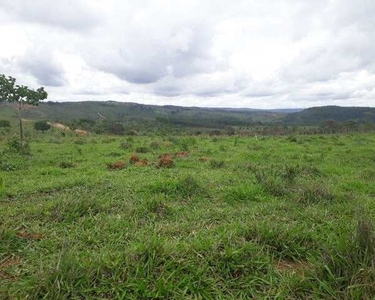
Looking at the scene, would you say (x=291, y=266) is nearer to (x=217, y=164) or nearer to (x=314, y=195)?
(x=314, y=195)

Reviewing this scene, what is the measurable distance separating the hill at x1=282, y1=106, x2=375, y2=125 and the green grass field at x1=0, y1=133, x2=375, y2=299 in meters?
134

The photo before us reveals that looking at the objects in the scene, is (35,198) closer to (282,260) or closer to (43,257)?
(43,257)

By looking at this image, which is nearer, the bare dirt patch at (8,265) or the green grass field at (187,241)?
the green grass field at (187,241)

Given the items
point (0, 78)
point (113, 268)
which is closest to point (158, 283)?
point (113, 268)

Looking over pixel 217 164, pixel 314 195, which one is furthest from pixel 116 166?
pixel 314 195

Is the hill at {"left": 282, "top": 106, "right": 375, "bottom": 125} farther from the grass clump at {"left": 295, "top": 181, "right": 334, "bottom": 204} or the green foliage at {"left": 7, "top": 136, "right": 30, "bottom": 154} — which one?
the grass clump at {"left": 295, "top": 181, "right": 334, "bottom": 204}

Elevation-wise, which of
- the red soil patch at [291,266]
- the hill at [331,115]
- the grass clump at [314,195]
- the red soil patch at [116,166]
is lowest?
the hill at [331,115]

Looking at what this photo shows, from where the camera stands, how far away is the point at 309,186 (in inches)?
267

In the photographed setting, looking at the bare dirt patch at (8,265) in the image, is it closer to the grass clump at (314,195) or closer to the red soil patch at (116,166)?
the grass clump at (314,195)

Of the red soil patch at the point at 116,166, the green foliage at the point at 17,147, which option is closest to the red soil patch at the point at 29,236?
the red soil patch at the point at 116,166

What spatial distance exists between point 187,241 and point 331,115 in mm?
158563

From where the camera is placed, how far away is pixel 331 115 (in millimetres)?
147125

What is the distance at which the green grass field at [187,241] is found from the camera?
11.2 ft

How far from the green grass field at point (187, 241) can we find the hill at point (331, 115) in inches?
5279
